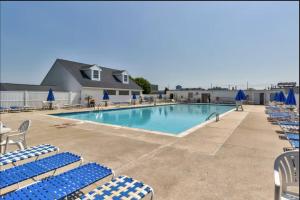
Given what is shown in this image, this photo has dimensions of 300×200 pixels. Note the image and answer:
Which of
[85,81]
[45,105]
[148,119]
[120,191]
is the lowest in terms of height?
[148,119]

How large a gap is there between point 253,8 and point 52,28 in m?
17.8

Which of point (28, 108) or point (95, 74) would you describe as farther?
point (95, 74)

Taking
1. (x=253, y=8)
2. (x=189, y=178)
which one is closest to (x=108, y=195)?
(x=189, y=178)

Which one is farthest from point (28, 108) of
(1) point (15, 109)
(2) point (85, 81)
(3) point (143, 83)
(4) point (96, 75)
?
(3) point (143, 83)

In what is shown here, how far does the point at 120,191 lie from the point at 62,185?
0.77m

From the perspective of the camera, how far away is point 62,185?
2.23 m

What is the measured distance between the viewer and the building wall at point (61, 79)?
2286cm

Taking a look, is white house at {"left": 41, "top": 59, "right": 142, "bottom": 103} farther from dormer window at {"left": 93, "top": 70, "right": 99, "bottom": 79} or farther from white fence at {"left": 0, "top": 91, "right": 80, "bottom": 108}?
white fence at {"left": 0, "top": 91, "right": 80, "bottom": 108}

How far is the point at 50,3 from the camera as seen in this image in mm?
13023

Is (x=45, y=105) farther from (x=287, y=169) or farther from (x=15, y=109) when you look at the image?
(x=287, y=169)

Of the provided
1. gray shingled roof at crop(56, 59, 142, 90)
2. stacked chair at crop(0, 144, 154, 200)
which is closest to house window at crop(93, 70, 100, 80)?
gray shingled roof at crop(56, 59, 142, 90)

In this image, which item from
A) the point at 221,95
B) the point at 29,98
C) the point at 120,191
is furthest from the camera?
the point at 221,95

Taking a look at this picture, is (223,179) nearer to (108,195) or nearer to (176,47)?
(108,195)

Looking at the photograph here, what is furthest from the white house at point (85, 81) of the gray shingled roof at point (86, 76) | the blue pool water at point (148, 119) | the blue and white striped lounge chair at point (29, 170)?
the blue and white striped lounge chair at point (29, 170)
